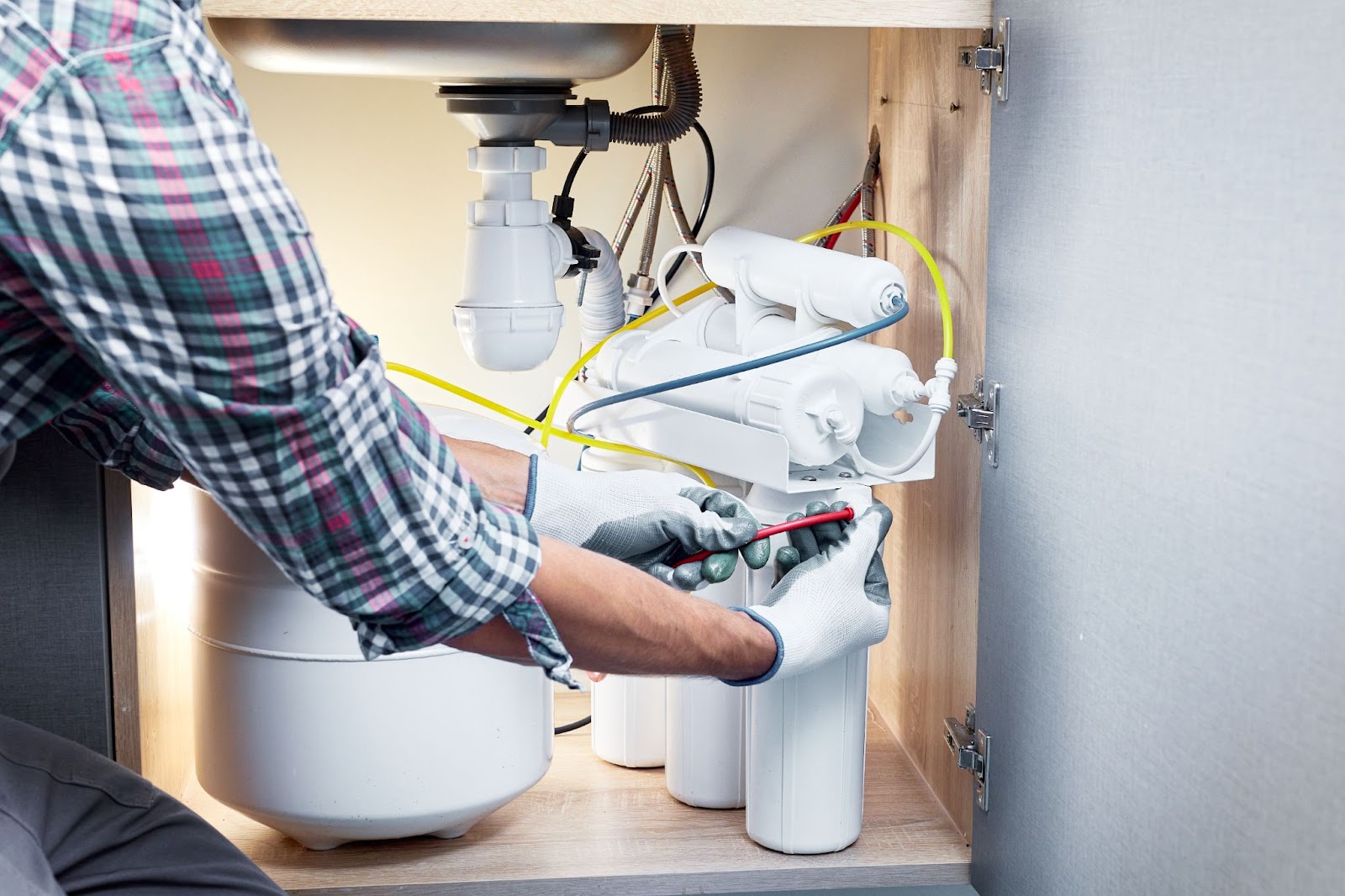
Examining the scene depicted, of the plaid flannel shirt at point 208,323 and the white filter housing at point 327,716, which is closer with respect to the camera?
the plaid flannel shirt at point 208,323

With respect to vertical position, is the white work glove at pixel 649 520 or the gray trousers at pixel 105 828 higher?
the white work glove at pixel 649 520

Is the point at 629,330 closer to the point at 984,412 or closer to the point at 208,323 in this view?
the point at 984,412

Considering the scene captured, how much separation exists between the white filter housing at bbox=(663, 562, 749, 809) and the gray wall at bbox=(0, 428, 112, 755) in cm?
48

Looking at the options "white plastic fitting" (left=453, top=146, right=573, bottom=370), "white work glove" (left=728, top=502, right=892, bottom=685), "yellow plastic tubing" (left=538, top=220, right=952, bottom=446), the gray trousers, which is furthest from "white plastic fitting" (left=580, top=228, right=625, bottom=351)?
the gray trousers

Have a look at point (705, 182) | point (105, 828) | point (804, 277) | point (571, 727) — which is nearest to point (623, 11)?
point (804, 277)

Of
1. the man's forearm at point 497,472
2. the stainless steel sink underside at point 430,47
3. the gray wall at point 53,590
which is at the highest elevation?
the stainless steel sink underside at point 430,47

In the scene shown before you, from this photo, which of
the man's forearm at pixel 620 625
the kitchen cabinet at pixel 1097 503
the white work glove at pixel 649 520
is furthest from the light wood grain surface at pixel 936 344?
the man's forearm at pixel 620 625

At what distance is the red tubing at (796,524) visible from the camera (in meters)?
0.91

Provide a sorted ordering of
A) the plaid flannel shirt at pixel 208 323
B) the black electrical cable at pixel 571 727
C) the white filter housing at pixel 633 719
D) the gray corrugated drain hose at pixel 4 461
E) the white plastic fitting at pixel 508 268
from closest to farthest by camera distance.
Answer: the plaid flannel shirt at pixel 208 323, the gray corrugated drain hose at pixel 4 461, the white plastic fitting at pixel 508 268, the white filter housing at pixel 633 719, the black electrical cable at pixel 571 727

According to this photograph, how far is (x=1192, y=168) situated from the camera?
67cm

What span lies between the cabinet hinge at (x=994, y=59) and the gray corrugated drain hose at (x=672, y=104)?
1.12 feet

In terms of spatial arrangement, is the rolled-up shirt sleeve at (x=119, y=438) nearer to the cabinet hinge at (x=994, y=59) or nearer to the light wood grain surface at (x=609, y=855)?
the light wood grain surface at (x=609, y=855)

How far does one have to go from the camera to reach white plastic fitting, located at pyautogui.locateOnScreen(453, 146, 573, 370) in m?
1.13

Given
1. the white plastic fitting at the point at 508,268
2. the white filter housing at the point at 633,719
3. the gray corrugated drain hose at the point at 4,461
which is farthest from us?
the white filter housing at the point at 633,719
